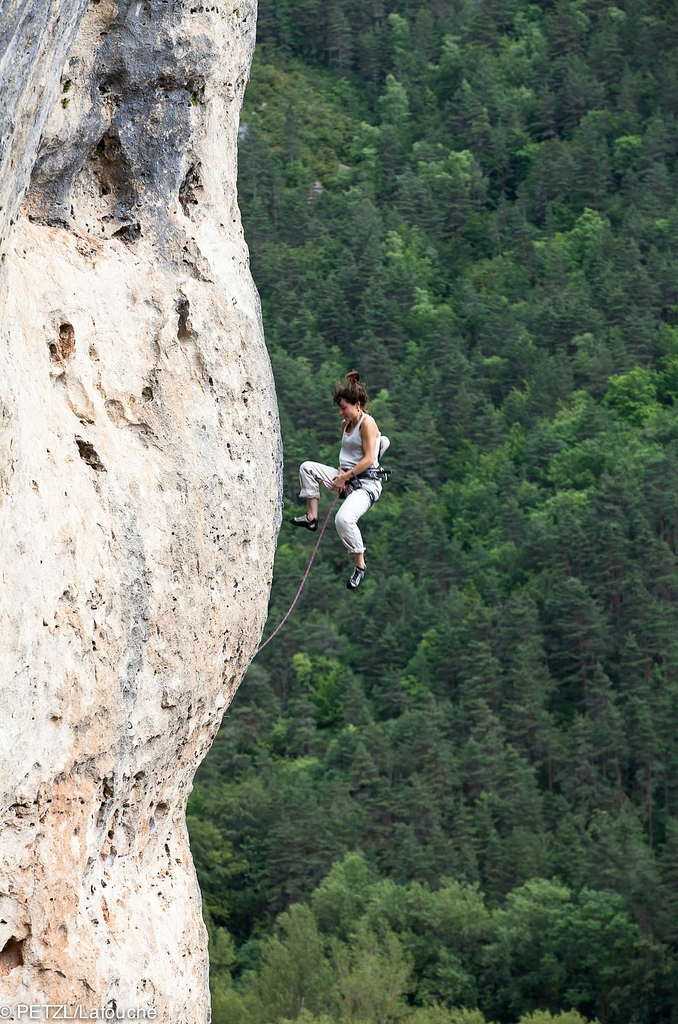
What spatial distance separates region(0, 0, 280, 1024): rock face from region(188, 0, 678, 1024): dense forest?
41038 millimetres

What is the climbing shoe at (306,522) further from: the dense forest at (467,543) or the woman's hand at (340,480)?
the dense forest at (467,543)

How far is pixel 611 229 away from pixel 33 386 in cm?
10495

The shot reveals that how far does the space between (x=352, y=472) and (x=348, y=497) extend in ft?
1.18

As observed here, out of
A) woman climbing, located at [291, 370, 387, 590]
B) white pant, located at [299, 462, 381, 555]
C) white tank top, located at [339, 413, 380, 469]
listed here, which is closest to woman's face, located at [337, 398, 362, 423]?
woman climbing, located at [291, 370, 387, 590]

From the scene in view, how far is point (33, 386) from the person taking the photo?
10.4 m

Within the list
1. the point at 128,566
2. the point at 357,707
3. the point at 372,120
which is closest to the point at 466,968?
the point at 357,707

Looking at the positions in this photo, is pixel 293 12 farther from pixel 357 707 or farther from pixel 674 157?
pixel 357 707

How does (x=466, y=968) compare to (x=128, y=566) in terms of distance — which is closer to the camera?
(x=128, y=566)

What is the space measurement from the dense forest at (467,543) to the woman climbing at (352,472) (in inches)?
1583

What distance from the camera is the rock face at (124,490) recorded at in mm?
10031

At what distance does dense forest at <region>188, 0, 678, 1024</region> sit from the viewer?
5706cm

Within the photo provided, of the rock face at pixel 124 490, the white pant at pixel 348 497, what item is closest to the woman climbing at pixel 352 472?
the white pant at pixel 348 497

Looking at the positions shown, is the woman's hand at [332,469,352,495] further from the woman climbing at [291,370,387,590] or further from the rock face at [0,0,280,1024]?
the rock face at [0,0,280,1024]

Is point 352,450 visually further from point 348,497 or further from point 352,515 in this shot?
point 352,515
